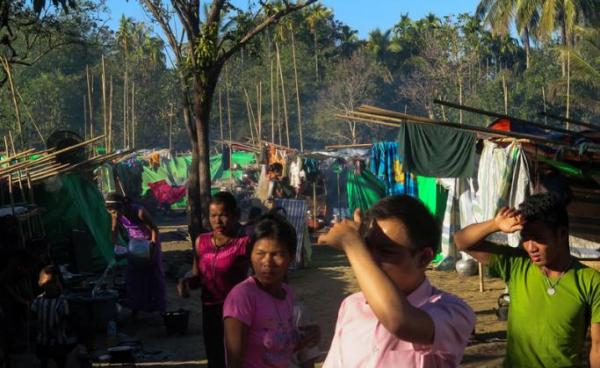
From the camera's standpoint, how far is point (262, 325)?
4137 millimetres

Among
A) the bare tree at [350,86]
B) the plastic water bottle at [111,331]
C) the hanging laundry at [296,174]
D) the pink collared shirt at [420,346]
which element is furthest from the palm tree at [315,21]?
the pink collared shirt at [420,346]

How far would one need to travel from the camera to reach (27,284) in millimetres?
10203

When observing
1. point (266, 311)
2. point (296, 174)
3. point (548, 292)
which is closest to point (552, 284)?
point (548, 292)

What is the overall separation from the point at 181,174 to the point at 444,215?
23839 mm

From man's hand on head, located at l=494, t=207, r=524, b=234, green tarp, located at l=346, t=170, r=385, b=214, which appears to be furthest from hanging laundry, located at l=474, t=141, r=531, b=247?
man's hand on head, located at l=494, t=207, r=524, b=234

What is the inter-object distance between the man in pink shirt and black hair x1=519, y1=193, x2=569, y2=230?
103 cm

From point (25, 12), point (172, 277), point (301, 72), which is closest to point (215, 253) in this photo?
point (25, 12)

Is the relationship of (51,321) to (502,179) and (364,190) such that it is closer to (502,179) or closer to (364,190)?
(502,179)

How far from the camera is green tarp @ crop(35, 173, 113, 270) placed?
16234 millimetres

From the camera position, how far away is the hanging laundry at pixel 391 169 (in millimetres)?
17547

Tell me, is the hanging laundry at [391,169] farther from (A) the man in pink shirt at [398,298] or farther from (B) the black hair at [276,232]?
(A) the man in pink shirt at [398,298]

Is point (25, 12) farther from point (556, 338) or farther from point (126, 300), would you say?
point (556, 338)

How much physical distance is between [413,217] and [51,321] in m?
6.17

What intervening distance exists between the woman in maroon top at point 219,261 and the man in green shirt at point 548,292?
7.37 ft
